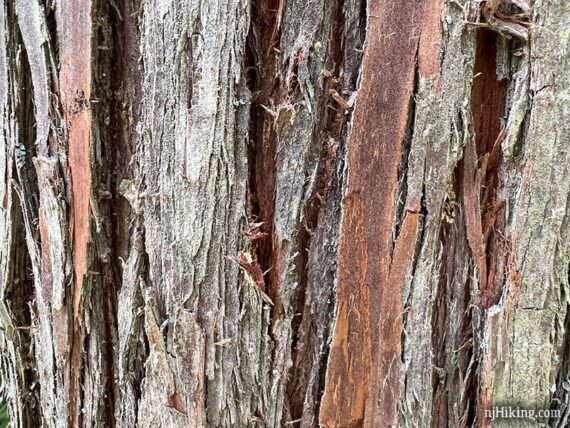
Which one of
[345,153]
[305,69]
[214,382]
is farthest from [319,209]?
[214,382]

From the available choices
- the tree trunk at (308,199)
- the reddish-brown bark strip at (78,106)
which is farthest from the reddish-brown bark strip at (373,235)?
the reddish-brown bark strip at (78,106)

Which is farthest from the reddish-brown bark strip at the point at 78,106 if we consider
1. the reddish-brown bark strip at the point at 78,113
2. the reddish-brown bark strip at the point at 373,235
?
the reddish-brown bark strip at the point at 373,235

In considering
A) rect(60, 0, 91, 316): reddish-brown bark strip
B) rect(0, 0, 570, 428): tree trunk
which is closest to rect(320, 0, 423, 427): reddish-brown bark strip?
rect(0, 0, 570, 428): tree trunk

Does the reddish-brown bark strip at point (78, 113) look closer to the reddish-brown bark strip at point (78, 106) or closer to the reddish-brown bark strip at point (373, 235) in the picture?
the reddish-brown bark strip at point (78, 106)

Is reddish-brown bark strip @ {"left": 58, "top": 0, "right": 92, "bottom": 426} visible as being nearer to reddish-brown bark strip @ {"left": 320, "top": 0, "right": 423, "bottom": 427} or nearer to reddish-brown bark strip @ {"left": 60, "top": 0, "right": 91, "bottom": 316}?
reddish-brown bark strip @ {"left": 60, "top": 0, "right": 91, "bottom": 316}

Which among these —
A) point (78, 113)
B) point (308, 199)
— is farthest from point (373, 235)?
point (78, 113)

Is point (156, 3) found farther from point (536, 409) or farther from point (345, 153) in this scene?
point (536, 409)

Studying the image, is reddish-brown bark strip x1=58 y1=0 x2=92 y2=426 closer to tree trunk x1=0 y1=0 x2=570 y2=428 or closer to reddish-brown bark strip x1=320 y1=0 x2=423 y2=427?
tree trunk x1=0 y1=0 x2=570 y2=428
